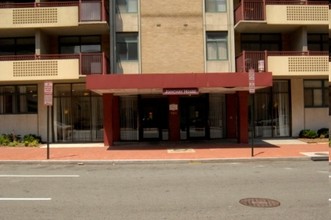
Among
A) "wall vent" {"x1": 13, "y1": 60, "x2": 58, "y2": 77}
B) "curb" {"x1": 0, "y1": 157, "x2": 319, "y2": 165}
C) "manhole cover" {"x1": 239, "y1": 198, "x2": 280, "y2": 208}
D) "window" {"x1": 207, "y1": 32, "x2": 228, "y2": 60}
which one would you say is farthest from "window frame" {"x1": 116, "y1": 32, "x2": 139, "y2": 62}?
"manhole cover" {"x1": 239, "y1": 198, "x2": 280, "y2": 208}

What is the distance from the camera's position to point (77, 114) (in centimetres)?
2375

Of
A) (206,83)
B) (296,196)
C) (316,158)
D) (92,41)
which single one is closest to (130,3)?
(92,41)

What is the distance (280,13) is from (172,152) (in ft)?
33.1

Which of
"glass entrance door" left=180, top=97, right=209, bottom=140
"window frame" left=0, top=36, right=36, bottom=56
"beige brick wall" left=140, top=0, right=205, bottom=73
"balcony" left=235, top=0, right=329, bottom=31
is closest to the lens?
"balcony" left=235, top=0, right=329, bottom=31

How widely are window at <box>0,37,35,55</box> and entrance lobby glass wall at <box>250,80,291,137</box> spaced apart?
1306 centimetres

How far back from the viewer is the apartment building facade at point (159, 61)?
22.2 m

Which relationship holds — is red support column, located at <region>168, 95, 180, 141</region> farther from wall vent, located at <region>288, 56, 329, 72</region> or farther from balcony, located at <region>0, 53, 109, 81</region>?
wall vent, located at <region>288, 56, 329, 72</region>

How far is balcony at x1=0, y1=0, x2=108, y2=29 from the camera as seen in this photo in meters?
22.1

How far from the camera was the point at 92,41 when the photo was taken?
24141 mm

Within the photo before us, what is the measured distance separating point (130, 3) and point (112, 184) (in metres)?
14.7

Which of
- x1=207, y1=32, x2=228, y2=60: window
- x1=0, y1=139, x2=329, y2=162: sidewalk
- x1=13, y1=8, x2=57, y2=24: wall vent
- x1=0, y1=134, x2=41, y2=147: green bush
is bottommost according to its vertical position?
x1=0, y1=139, x2=329, y2=162: sidewalk

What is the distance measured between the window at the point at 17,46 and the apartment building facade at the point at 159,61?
0.06m

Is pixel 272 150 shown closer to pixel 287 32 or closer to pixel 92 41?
pixel 287 32

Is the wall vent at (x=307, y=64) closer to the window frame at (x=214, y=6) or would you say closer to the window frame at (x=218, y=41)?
the window frame at (x=218, y=41)
